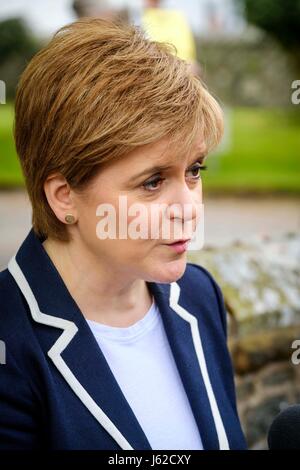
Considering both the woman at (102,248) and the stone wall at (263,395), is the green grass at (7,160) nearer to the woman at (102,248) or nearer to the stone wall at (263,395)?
the stone wall at (263,395)

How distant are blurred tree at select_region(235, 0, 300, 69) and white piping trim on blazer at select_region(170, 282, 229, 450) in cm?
770

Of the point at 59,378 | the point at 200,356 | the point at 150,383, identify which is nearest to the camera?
the point at 59,378

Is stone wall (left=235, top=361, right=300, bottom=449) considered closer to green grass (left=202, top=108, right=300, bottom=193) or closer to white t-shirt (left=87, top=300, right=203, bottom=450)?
white t-shirt (left=87, top=300, right=203, bottom=450)

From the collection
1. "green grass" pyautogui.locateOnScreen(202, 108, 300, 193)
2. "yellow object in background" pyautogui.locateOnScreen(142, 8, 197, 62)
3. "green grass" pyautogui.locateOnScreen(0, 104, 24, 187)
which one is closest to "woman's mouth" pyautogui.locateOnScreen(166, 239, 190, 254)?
"yellow object in background" pyautogui.locateOnScreen(142, 8, 197, 62)

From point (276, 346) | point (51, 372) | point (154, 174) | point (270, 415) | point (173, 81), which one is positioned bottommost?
point (270, 415)

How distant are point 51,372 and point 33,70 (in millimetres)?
673

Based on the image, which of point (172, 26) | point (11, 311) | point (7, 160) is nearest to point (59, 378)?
point (11, 311)

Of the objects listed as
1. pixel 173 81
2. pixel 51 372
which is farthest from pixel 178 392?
pixel 173 81

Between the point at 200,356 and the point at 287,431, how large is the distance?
35 centimetres

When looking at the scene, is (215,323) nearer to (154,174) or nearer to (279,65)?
(154,174)

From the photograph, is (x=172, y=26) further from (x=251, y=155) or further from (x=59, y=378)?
(x=59, y=378)

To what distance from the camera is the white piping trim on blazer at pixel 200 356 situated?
1846 mm

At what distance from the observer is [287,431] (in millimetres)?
1625

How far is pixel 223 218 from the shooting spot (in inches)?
301
